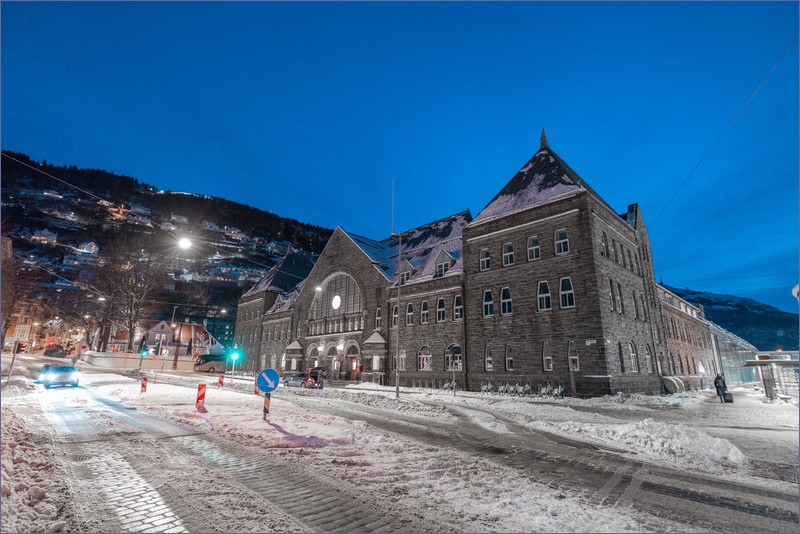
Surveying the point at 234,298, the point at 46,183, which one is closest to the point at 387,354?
the point at 234,298

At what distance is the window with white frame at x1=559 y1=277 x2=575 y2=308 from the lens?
83.3ft

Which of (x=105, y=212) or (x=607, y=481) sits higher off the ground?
(x=105, y=212)

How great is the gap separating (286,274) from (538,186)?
4374 centimetres

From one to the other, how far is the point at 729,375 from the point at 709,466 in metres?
81.8

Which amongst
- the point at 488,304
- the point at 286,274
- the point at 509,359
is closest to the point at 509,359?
the point at 509,359

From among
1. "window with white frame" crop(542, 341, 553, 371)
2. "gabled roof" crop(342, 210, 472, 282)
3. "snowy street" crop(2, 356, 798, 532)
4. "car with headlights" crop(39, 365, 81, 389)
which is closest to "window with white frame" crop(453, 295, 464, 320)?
"gabled roof" crop(342, 210, 472, 282)

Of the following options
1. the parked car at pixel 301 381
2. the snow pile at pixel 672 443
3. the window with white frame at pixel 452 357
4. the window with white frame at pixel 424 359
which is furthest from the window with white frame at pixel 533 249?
the parked car at pixel 301 381

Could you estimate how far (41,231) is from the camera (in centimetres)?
14400

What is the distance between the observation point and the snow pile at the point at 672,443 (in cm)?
850

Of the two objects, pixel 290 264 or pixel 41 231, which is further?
pixel 41 231

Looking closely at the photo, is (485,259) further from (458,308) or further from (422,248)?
(422,248)

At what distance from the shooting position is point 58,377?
2383 cm

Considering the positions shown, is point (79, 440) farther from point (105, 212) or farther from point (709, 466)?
point (105, 212)

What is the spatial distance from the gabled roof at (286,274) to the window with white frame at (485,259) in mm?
36073
